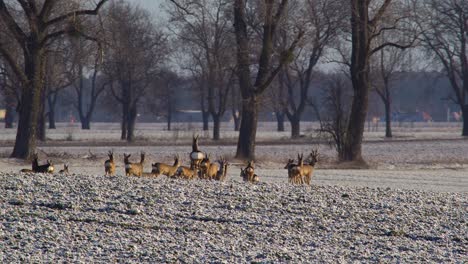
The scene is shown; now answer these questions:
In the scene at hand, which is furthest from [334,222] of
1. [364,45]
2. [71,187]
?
[364,45]

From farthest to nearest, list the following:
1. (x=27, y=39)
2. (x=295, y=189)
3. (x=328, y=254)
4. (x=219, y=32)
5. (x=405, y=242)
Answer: (x=219, y=32) → (x=27, y=39) → (x=295, y=189) → (x=405, y=242) → (x=328, y=254)

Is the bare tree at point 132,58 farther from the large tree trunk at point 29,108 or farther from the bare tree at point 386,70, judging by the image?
the large tree trunk at point 29,108

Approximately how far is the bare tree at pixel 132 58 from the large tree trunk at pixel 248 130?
25.4m

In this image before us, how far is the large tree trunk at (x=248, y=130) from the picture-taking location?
3609cm

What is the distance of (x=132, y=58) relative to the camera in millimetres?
66625

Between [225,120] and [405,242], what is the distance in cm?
15128

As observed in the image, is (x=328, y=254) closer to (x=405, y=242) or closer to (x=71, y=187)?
(x=405, y=242)


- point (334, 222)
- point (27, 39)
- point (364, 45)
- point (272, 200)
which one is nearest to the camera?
point (334, 222)

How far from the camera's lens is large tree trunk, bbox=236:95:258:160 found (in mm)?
36091

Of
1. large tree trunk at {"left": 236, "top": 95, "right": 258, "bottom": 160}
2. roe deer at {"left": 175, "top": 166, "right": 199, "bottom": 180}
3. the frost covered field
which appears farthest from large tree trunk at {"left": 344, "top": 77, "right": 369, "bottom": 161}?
the frost covered field

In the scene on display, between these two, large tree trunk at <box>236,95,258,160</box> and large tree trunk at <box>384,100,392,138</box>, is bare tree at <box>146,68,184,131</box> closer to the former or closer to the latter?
large tree trunk at <box>384,100,392,138</box>

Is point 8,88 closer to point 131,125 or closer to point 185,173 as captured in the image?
point 131,125

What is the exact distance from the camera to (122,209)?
46.8 ft

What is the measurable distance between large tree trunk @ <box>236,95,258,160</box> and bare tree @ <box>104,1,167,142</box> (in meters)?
25.4
